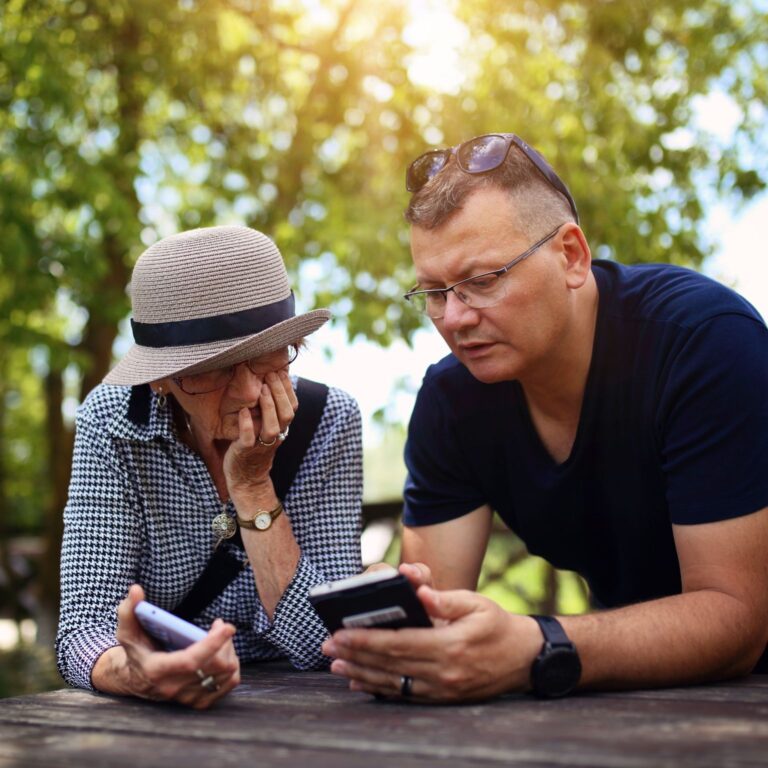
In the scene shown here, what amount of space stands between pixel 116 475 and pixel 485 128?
4472 mm

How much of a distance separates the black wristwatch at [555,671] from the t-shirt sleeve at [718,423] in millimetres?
507

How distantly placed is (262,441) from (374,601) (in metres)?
0.86

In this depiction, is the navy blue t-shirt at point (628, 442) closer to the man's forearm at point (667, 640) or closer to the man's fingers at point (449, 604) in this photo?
the man's forearm at point (667, 640)

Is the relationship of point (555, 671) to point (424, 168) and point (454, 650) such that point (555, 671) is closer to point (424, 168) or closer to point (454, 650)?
point (454, 650)

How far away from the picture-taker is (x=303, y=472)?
120 inches

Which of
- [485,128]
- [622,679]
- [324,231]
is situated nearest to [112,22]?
[324,231]

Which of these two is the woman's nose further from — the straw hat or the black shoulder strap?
the black shoulder strap

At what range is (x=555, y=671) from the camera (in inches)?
82.0

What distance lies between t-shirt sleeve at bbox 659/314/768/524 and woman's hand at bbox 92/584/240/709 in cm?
107

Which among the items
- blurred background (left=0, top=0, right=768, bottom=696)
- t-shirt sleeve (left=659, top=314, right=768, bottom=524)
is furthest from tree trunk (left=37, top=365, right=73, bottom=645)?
t-shirt sleeve (left=659, top=314, right=768, bottom=524)

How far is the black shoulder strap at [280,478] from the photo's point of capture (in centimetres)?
297

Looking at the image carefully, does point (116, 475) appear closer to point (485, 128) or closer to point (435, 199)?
point (435, 199)

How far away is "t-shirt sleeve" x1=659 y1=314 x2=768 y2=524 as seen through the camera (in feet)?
7.80

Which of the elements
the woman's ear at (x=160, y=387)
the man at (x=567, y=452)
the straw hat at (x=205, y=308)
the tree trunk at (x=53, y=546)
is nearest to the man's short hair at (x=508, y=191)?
the man at (x=567, y=452)
